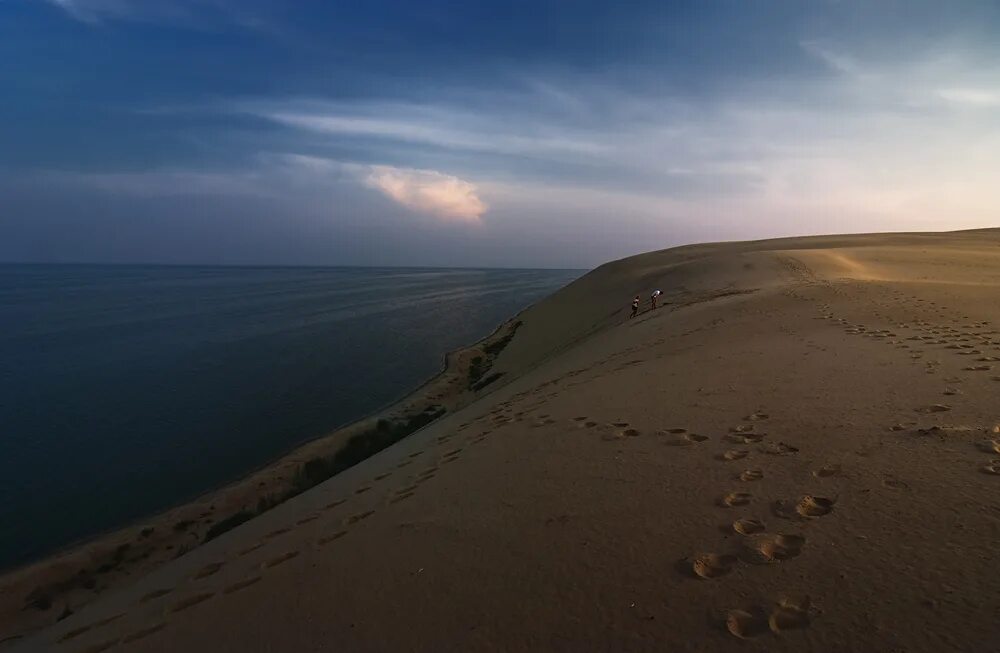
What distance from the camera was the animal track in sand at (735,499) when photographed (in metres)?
3.98

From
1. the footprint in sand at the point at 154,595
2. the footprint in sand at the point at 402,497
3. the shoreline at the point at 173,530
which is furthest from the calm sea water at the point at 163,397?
the footprint in sand at the point at 402,497

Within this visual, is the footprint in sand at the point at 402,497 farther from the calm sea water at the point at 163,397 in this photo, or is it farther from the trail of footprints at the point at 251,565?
the calm sea water at the point at 163,397

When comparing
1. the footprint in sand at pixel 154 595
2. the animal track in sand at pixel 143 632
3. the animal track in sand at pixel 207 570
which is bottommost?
the footprint in sand at pixel 154 595

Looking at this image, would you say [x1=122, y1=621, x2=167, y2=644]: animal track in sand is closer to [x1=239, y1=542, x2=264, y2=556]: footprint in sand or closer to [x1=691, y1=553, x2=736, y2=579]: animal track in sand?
[x1=239, y1=542, x2=264, y2=556]: footprint in sand

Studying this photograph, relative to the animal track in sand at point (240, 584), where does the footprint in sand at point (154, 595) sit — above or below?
below

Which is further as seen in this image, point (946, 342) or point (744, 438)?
point (946, 342)

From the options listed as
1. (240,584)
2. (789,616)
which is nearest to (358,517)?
(240,584)

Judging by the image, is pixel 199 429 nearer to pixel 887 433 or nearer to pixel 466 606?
pixel 466 606

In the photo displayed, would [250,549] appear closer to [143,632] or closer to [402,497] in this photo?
[143,632]

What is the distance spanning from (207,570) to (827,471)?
616 centimetres

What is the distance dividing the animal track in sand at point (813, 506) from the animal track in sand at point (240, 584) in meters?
4.46

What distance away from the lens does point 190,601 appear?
4.71m

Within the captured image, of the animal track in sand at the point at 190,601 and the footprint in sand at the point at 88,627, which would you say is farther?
the footprint in sand at the point at 88,627

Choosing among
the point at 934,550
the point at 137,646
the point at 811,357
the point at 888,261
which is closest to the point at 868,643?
the point at 934,550
